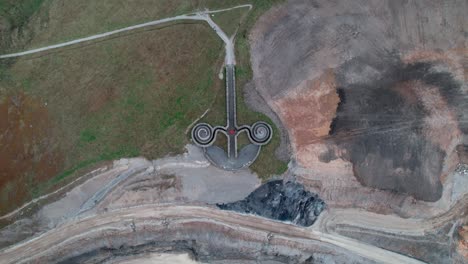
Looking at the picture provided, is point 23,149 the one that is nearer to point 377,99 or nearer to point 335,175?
point 335,175

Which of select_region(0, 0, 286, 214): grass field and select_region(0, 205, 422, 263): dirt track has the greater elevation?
select_region(0, 0, 286, 214): grass field

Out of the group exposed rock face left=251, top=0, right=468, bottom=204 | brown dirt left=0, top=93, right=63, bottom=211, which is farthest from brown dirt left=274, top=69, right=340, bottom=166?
brown dirt left=0, top=93, right=63, bottom=211

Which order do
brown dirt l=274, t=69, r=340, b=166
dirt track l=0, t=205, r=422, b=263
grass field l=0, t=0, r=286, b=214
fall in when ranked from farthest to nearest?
grass field l=0, t=0, r=286, b=214, brown dirt l=274, t=69, r=340, b=166, dirt track l=0, t=205, r=422, b=263

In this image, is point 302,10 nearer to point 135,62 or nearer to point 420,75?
point 420,75

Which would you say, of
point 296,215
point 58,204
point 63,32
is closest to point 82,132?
point 58,204

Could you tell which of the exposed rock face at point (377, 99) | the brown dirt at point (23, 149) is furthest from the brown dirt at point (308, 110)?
the brown dirt at point (23, 149)

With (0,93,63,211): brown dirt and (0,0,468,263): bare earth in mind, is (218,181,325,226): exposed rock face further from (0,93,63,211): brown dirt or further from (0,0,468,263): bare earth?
(0,93,63,211): brown dirt

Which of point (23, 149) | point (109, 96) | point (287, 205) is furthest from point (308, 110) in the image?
point (23, 149)

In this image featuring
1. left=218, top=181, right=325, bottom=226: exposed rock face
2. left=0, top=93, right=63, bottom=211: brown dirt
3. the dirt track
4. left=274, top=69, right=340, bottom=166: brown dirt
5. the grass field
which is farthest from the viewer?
the grass field
